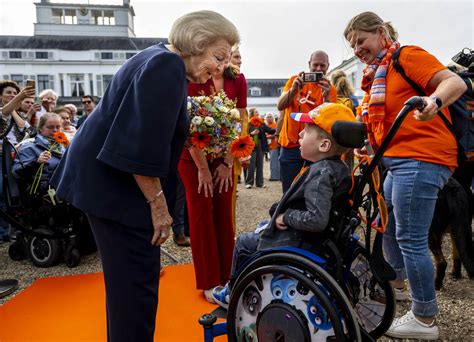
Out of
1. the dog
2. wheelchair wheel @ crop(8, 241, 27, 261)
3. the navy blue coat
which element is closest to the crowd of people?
the navy blue coat

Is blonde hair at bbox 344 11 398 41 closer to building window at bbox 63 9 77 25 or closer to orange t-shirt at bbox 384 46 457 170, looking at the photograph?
orange t-shirt at bbox 384 46 457 170

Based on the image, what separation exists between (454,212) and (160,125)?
8.78 feet

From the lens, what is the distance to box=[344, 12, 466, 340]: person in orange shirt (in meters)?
2.27

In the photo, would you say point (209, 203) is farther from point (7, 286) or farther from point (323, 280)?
point (7, 286)

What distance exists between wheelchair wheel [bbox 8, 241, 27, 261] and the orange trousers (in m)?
2.56

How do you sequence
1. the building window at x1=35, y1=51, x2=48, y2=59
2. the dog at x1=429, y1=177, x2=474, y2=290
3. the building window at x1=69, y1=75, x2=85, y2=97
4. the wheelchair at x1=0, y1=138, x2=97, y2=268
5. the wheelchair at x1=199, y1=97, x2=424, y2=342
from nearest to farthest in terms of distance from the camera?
1. the wheelchair at x1=199, y1=97, x2=424, y2=342
2. the dog at x1=429, y1=177, x2=474, y2=290
3. the wheelchair at x1=0, y1=138, x2=97, y2=268
4. the building window at x1=69, y1=75, x2=85, y2=97
5. the building window at x1=35, y1=51, x2=48, y2=59

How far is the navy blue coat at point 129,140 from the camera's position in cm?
146

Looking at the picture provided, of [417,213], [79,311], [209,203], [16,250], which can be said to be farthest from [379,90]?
[16,250]

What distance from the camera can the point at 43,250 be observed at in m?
4.27

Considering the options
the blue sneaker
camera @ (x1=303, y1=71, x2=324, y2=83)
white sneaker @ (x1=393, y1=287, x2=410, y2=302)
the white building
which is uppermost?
the white building

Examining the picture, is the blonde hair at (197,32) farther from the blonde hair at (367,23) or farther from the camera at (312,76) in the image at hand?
the camera at (312,76)

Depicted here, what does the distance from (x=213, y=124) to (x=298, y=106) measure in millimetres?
1574

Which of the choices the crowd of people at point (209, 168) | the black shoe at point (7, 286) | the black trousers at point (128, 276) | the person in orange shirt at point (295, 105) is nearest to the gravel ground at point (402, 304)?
the black shoe at point (7, 286)

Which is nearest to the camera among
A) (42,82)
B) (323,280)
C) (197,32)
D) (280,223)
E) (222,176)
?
(197,32)
